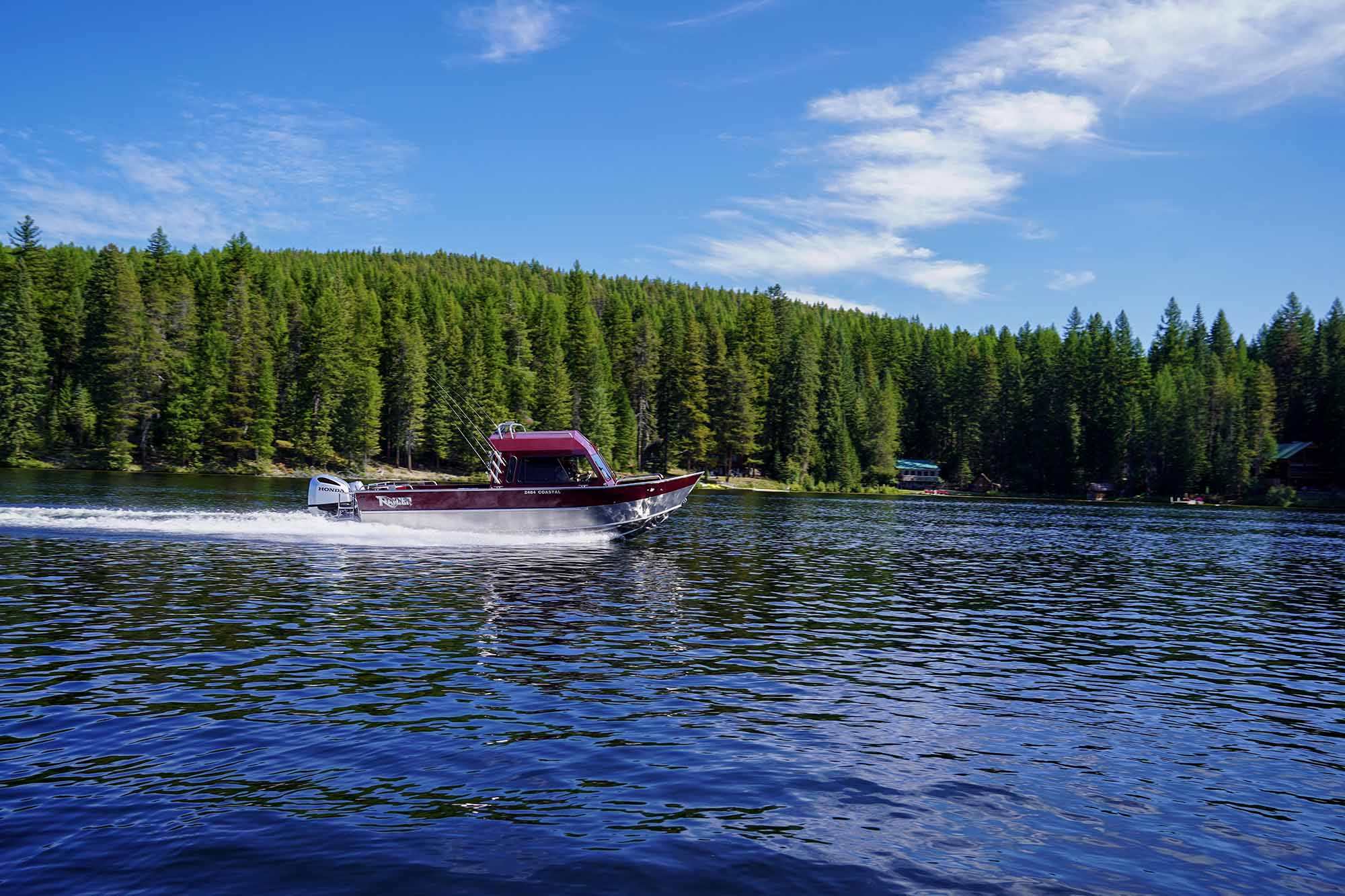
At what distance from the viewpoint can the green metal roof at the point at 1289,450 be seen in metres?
121

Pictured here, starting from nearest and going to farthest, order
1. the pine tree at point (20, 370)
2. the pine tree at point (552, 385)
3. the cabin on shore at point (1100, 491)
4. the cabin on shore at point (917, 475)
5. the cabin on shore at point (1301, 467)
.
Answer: the pine tree at point (20, 370), the pine tree at point (552, 385), the cabin on shore at point (1100, 491), the cabin on shore at point (1301, 467), the cabin on shore at point (917, 475)

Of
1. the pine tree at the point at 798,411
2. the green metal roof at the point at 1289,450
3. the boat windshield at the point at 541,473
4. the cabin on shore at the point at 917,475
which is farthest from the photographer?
the cabin on shore at the point at 917,475

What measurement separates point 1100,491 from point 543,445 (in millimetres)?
106931

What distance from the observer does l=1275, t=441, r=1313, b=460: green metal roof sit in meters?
121

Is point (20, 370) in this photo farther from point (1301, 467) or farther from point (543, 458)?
point (1301, 467)

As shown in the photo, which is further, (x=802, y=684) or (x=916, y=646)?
(x=916, y=646)

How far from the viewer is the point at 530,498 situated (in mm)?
34156

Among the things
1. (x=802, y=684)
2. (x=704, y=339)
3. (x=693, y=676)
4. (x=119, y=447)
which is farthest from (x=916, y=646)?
(x=704, y=339)

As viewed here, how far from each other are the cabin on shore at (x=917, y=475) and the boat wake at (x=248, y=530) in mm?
105469

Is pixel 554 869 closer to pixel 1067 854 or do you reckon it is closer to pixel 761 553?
pixel 1067 854

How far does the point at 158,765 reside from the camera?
9062mm

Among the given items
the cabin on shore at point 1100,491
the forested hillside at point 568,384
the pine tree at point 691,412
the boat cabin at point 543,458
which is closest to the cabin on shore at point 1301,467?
the forested hillside at point 568,384

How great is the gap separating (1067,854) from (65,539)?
109 ft

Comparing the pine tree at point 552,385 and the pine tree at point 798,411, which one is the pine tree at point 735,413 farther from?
the pine tree at point 552,385
